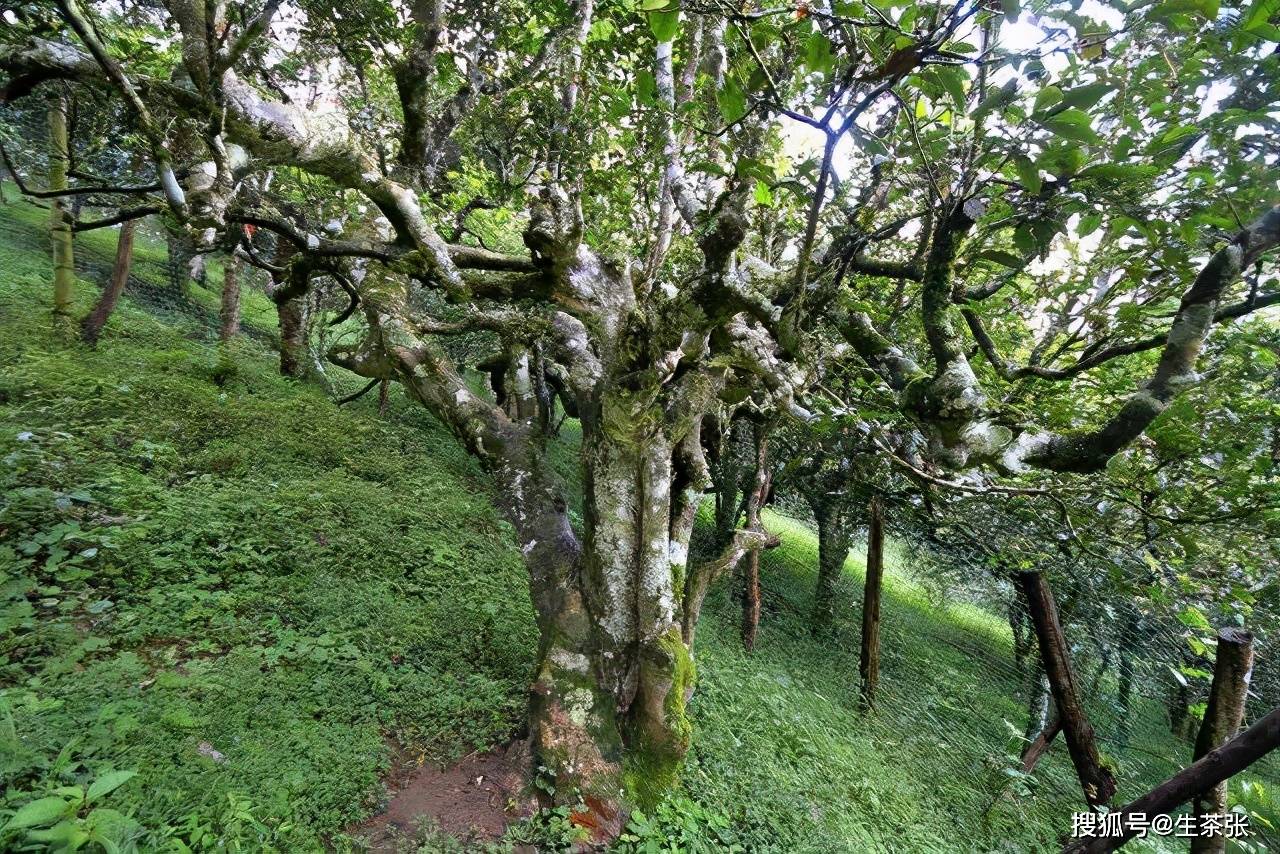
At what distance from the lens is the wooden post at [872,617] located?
628 cm

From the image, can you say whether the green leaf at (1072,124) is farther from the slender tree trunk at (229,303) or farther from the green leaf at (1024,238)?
the slender tree trunk at (229,303)

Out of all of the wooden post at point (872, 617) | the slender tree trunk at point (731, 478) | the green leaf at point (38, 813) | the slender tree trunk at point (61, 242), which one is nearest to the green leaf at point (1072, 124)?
the green leaf at point (38, 813)

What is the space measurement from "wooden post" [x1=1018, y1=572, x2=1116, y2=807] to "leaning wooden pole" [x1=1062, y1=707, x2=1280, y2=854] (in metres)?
3.19

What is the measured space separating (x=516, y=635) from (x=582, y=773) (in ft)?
5.34

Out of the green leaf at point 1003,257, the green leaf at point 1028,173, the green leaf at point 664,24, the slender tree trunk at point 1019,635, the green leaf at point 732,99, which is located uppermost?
the green leaf at point 732,99

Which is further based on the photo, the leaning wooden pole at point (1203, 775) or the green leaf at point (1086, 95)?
the leaning wooden pole at point (1203, 775)

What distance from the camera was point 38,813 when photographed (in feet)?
6.07

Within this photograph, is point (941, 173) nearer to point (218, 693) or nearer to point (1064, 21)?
point (1064, 21)

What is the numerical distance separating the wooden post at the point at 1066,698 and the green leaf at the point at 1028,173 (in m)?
4.82

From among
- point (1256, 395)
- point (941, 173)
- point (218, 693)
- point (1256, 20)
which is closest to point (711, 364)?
point (941, 173)

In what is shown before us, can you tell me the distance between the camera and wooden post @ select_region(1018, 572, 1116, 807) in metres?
4.69

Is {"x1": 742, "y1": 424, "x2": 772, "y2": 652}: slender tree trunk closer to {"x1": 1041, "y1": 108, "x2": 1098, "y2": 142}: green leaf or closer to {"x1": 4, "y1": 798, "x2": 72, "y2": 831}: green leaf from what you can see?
{"x1": 1041, "y1": 108, "x2": 1098, "y2": 142}: green leaf

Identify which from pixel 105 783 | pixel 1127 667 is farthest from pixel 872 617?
pixel 105 783

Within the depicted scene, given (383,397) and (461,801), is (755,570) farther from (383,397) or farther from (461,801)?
(383,397)
